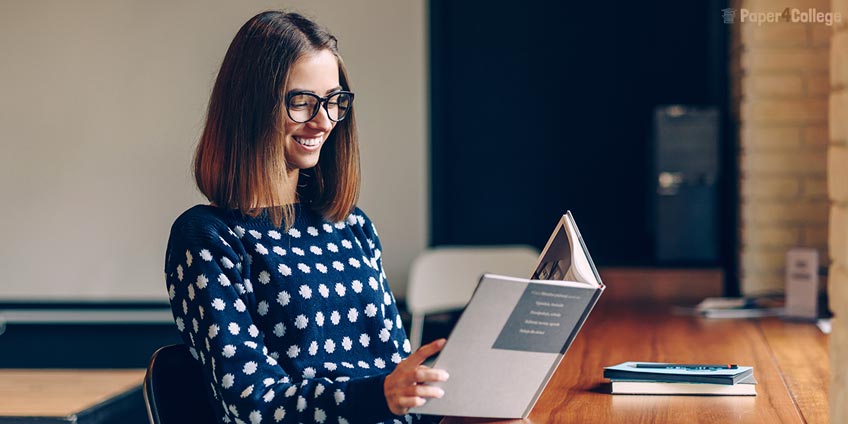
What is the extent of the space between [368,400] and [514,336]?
23 cm

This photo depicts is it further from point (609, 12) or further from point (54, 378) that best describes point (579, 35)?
point (54, 378)

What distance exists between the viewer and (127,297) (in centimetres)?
372

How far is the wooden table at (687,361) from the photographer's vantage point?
1.41 meters

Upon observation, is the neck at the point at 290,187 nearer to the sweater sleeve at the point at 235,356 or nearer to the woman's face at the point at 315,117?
the woman's face at the point at 315,117

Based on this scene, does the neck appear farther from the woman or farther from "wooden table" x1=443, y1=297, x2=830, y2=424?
"wooden table" x1=443, y1=297, x2=830, y2=424

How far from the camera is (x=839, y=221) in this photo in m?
1.20

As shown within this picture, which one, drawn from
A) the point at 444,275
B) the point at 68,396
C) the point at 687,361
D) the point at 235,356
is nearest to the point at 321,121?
the point at 235,356

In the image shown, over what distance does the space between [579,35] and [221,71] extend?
2.21 metres

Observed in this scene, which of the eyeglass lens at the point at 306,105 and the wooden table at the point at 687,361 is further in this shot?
the eyeglass lens at the point at 306,105


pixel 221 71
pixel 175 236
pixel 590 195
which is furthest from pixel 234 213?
pixel 590 195

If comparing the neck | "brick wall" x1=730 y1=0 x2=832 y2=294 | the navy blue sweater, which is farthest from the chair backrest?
the neck

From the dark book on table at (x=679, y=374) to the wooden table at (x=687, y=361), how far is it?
0.03 metres

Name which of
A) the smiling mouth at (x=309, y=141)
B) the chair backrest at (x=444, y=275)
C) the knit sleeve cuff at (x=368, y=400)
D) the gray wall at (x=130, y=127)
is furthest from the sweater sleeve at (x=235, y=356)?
the gray wall at (x=130, y=127)

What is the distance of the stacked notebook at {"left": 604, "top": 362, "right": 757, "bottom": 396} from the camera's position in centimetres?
150
